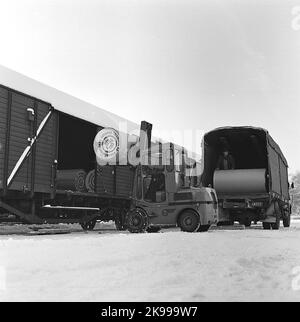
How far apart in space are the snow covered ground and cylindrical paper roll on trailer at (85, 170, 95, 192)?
280 inches

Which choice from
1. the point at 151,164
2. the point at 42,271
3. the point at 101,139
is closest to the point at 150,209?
the point at 151,164

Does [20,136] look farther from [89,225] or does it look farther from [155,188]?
[89,225]

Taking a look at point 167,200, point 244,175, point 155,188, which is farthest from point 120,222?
point 244,175

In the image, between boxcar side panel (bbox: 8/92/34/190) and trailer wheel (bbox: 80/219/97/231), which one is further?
trailer wheel (bbox: 80/219/97/231)

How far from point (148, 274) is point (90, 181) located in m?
9.91

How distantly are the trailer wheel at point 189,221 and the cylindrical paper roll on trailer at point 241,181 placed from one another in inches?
97.2

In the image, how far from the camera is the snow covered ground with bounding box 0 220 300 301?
374 centimetres

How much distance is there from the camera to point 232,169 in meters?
16.1

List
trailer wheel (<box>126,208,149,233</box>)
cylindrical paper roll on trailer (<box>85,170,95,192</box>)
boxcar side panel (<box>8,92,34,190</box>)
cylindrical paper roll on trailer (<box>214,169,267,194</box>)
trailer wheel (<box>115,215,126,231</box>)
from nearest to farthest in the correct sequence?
boxcar side panel (<box>8,92,34,190</box>) < trailer wheel (<box>126,208,149,233</box>) < cylindrical paper roll on trailer (<box>85,170,95,192</box>) < cylindrical paper roll on trailer (<box>214,169,267,194</box>) < trailer wheel (<box>115,215,126,231</box>)

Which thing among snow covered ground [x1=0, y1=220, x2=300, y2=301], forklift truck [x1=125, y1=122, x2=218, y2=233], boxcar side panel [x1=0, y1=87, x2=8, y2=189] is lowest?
snow covered ground [x1=0, y1=220, x2=300, y2=301]

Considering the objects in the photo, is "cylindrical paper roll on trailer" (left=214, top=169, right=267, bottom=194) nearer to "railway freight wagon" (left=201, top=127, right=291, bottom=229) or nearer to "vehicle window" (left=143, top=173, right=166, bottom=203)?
"railway freight wagon" (left=201, top=127, right=291, bottom=229)
